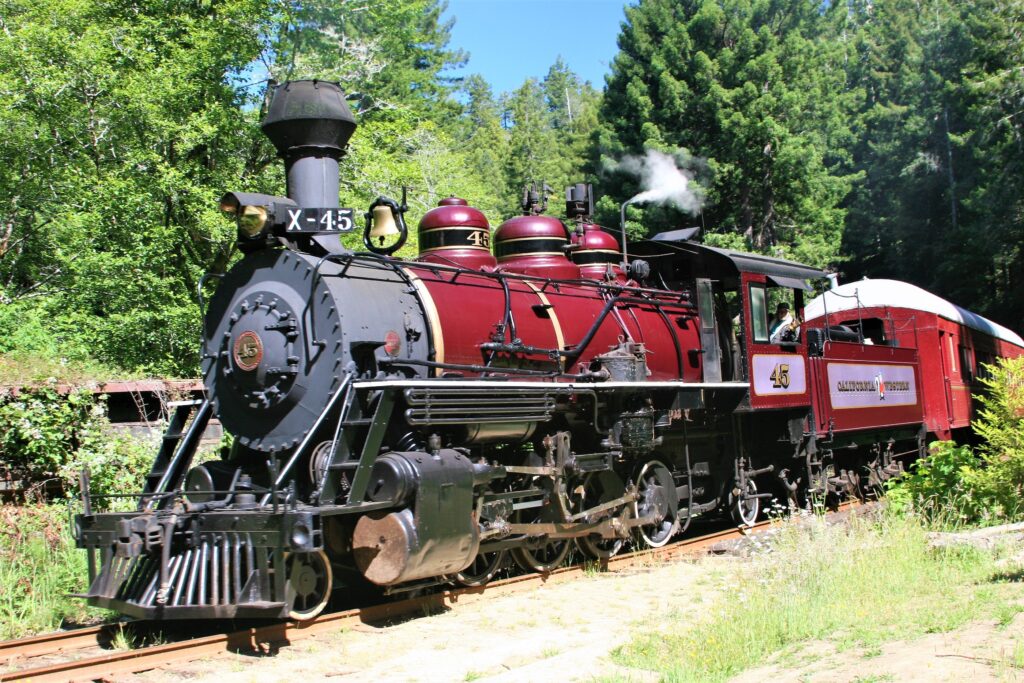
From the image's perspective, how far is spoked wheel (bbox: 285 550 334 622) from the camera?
6.43m

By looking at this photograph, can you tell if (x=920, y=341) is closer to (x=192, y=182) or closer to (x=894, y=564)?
(x=894, y=564)

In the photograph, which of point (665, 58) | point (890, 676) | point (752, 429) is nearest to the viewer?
point (890, 676)

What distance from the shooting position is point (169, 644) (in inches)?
241

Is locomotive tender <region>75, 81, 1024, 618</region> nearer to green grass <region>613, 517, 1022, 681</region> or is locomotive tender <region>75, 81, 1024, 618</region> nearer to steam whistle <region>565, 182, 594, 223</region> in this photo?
steam whistle <region>565, 182, 594, 223</region>

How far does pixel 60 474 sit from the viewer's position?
9711 mm

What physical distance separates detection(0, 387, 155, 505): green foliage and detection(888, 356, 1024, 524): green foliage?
8.80 m

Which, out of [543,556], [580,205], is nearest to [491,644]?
[543,556]

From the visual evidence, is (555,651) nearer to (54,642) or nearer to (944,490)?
(54,642)

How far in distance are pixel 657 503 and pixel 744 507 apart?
2.36m

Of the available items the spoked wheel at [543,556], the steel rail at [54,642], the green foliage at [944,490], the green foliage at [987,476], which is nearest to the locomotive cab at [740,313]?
the green foliage at [944,490]

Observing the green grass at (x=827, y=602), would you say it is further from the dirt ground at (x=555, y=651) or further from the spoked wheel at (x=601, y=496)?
the spoked wheel at (x=601, y=496)

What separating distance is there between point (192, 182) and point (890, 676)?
558 inches

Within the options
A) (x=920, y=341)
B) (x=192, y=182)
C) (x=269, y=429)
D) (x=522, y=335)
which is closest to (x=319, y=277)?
(x=269, y=429)

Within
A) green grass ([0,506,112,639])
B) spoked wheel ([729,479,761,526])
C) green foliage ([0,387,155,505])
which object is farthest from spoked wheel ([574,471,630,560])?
green foliage ([0,387,155,505])
